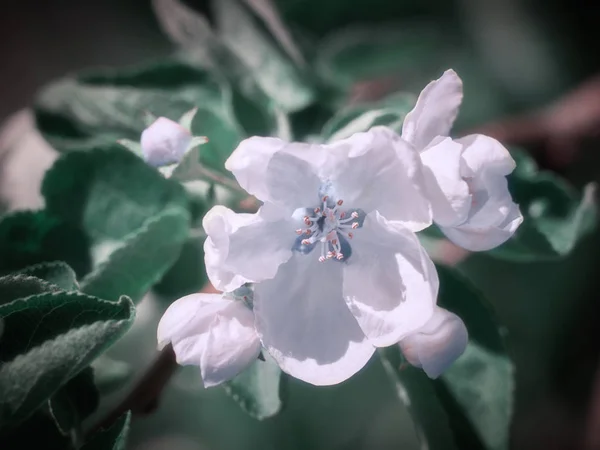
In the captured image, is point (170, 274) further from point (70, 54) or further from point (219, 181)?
point (70, 54)

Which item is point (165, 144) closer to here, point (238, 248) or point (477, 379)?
point (238, 248)

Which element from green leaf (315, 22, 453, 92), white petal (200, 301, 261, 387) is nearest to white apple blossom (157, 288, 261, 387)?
white petal (200, 301, 261, 387)

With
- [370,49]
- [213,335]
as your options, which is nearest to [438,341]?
[213,335]

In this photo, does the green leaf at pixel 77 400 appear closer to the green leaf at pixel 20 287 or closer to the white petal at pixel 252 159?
the green leaf at pixel 20 287

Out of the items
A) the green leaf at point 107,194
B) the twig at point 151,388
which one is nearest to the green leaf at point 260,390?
the twig at point 151,388

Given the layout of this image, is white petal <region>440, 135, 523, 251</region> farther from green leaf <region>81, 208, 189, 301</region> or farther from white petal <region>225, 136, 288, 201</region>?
green leaf <region>81, 208, 189, 301</region>

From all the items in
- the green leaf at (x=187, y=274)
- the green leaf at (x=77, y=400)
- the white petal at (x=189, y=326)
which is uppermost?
the white petal at (x=189, y=326)

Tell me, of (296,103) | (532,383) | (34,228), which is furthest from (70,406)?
(532,383)
